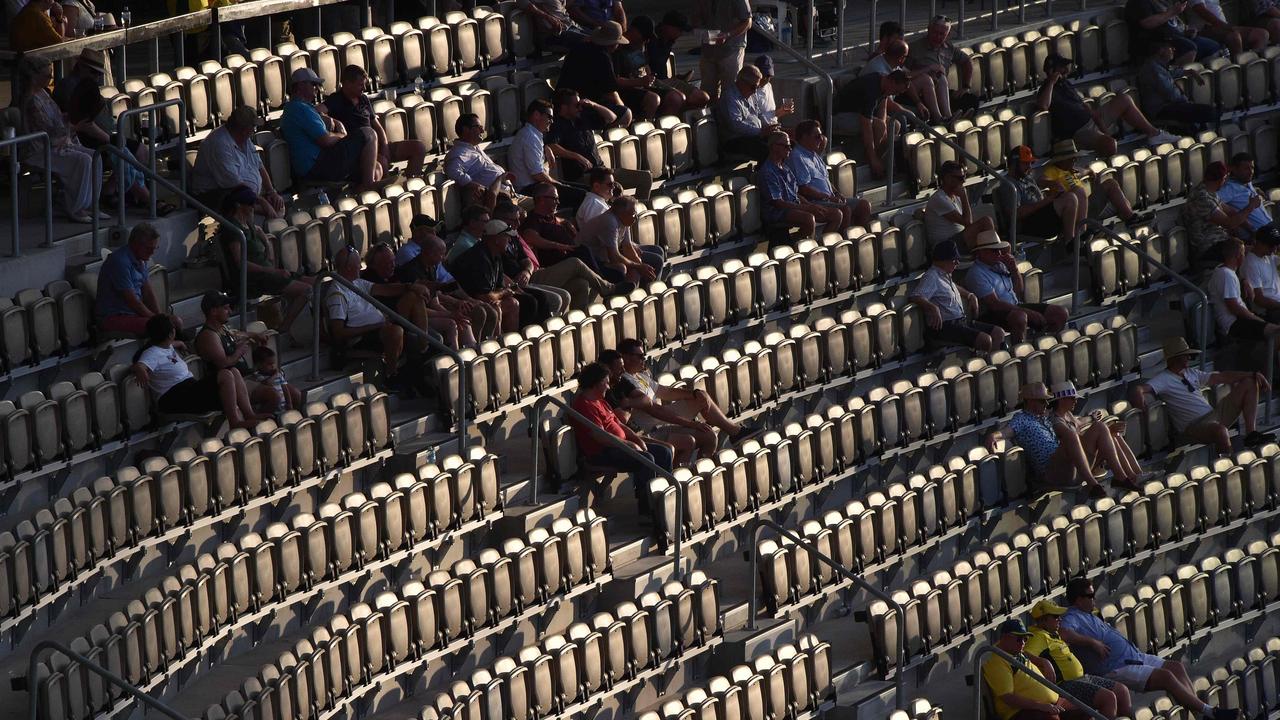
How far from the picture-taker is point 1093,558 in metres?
13.6

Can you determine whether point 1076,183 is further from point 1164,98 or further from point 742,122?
point 742,122

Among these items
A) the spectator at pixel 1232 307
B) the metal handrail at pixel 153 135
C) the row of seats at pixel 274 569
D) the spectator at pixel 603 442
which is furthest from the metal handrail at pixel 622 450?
the spectator at pixel 1232 307

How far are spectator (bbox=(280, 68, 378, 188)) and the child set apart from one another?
180cm

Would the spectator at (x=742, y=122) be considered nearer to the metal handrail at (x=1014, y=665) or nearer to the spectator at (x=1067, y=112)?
the spectator at (x=1067, y=112)

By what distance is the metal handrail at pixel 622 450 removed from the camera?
1214 cm

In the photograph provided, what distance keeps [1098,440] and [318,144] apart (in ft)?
14.3

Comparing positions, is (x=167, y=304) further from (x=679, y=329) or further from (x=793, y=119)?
(x=793, y=119)

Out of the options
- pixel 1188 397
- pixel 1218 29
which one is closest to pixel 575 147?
pixel 1188 397

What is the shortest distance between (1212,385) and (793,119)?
3002 mm

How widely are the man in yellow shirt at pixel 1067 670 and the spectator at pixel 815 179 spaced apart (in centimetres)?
303

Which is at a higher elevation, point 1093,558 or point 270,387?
point 270,387

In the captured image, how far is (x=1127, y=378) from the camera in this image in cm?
1492

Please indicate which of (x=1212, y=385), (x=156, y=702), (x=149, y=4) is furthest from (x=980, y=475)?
(x=149, y=4)

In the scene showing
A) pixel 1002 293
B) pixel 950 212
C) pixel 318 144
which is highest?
pixel 318 144
